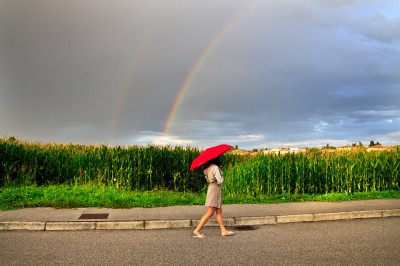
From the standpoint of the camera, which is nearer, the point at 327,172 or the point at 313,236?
the point at 313,236

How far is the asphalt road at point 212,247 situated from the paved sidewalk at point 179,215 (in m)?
0.40

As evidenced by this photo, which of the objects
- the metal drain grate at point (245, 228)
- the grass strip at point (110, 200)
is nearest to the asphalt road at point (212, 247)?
the metal drain grate at point (245, 228)

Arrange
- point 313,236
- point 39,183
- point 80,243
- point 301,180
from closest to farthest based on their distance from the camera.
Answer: point 80,243 → point 313,236 → point 301,180 → point 39,183

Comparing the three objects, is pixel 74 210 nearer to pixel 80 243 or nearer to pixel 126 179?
pixel 80 243

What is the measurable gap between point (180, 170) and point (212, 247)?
14.5 metres

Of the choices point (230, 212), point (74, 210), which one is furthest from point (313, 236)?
point (74, 210)

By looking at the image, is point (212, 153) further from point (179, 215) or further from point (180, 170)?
point (180, 170)

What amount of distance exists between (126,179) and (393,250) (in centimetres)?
1518

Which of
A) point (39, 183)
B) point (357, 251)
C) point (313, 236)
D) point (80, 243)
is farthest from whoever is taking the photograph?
point (39, 183)

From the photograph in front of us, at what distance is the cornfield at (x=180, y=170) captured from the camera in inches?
766

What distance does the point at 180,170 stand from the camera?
23250 mm

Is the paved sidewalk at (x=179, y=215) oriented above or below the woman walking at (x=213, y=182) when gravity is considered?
below

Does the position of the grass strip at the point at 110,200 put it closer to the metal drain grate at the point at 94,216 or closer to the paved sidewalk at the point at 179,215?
the paved sidewalk at the point at 179,215

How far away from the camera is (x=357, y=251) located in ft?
27.6
